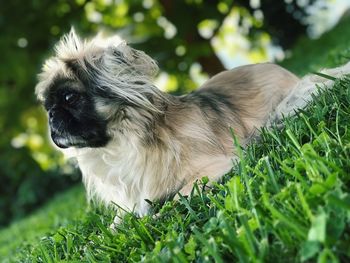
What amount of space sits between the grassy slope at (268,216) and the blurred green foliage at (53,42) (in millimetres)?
8467

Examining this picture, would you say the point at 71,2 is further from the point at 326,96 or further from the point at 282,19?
the point at 326,96

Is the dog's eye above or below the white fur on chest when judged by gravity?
above

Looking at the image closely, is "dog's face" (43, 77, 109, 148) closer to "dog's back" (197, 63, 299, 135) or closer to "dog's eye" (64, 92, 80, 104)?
"dog's eye" (64, 92, 80, 104)

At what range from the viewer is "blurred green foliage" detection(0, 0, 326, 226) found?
11594mm

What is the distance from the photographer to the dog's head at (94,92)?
3.62 m

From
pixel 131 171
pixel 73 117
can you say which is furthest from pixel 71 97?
pixel 131 171

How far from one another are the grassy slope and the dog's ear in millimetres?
1071

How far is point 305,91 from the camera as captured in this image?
12.0ft

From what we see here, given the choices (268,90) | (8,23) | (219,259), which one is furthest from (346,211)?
(8,23)

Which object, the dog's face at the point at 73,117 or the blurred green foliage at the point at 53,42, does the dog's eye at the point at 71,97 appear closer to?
the dog's face at the point at 73,117

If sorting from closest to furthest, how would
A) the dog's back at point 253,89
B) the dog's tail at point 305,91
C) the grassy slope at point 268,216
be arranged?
the grassy slope at point 268,216, the dog's tail at point 305,91, the dog's back at point 253,89

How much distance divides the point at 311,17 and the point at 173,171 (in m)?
12.6

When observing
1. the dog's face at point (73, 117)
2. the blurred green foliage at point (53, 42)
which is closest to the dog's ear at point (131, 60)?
the dog's face at point (73, 117)

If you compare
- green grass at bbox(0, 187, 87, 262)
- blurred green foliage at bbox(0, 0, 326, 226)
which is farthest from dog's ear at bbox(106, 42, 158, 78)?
blurred green foliage at bbox(0, 0, 326, 226)
